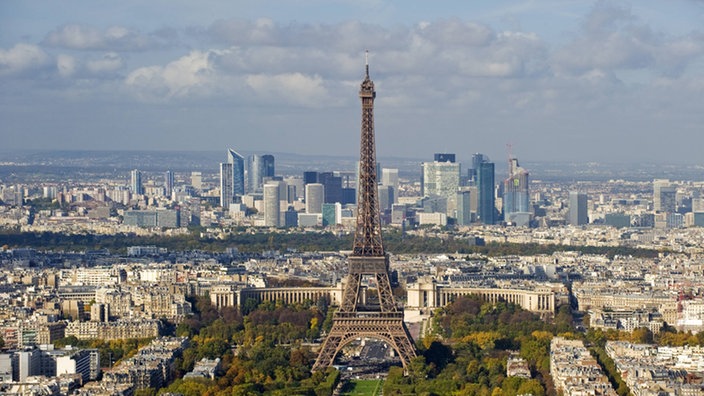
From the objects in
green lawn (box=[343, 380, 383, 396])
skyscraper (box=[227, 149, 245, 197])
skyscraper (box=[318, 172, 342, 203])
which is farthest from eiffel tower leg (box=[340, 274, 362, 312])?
skyscraper (box=[227, 149, 245, 197])

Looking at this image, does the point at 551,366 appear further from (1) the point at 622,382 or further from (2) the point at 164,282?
(2) the point at 164,282

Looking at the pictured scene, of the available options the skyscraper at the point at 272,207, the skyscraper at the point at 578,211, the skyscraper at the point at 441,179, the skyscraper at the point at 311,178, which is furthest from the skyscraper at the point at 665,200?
Answer: the skyscraper at the point at 272,207

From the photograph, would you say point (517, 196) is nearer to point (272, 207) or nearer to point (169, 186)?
point (272, 207)

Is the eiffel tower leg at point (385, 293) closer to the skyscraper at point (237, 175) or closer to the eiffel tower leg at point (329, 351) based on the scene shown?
the eiffel tower leg at point (329, 351)

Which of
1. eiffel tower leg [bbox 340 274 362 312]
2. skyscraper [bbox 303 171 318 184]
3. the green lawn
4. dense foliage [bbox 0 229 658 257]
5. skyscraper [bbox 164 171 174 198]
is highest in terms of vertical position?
skyscraper [bbox 303 171 318 184]

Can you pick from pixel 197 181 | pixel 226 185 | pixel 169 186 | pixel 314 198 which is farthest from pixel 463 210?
pixel 197 181

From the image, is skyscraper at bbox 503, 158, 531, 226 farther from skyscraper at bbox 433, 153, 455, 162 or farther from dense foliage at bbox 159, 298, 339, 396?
dense foliage at bbox 159, 298, 339, 396
